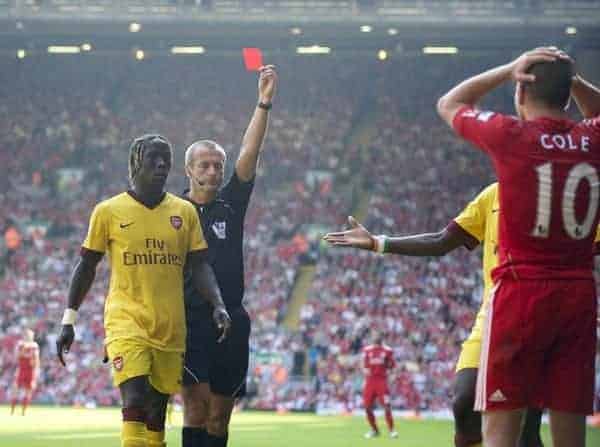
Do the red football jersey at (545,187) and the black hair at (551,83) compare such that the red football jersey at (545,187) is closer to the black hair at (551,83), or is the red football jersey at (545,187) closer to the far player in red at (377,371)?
the black hair at (551,83)

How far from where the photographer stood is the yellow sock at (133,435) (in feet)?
26.7

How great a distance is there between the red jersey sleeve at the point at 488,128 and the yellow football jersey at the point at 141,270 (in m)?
3.26

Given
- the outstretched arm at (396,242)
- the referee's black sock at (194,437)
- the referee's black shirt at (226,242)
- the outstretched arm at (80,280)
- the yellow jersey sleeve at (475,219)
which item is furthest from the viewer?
the referee's black shirt at (226,242)

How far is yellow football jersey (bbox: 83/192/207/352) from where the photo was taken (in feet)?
27.7

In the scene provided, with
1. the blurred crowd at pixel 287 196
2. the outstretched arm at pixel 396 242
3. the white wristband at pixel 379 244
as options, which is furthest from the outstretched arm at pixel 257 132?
the blurred crowd at pixel 287 196

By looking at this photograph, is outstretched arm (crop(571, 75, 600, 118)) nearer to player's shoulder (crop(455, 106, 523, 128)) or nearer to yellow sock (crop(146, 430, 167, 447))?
player's shoulder (crop(455, 106, 523, 128))

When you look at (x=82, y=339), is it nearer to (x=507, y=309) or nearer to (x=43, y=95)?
(x=43, y=95)

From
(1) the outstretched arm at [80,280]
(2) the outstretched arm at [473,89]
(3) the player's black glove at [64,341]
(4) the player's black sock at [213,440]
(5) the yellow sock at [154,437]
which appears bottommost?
(4) the player's black sock at [213,440]

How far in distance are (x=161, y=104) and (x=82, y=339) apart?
12335 millimetres

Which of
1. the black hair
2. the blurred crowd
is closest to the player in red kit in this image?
the black hair

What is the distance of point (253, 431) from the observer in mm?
22672

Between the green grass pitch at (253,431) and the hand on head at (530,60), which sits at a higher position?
the hand on head at (530,60)

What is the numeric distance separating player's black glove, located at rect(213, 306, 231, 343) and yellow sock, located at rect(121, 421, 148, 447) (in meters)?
0.74

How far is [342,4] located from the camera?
129ft
